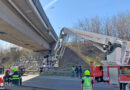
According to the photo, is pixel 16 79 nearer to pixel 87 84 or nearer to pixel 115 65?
pixel 87 84

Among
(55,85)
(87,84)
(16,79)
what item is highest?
(87,84)

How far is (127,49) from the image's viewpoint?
31.7 ft

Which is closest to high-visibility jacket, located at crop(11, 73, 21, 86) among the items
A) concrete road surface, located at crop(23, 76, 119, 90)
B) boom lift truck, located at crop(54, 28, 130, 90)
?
concrete road surface, located at crop(23, 76, 119, 90)

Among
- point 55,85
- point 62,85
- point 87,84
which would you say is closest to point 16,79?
point 87,84

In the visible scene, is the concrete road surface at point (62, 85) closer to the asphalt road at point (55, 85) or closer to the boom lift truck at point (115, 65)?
the asphalt road at point (55, 85)

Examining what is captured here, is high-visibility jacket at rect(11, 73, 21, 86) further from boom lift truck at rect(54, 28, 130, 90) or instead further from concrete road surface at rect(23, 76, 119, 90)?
boom lift truck at rect(54, 28, 130, 90)

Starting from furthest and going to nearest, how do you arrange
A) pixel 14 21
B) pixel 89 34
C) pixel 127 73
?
pixel 14 21, pixel 89 34, pixel 127 73

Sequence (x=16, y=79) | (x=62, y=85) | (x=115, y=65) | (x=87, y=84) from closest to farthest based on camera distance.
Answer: (x=87, y=84) < (x=16, y=79) < (x=115, y=65) < (x=62, y=85)

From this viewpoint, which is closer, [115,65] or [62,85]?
[115,65]

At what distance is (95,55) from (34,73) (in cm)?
1270

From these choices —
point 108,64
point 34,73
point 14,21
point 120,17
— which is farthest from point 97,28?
point 108,64

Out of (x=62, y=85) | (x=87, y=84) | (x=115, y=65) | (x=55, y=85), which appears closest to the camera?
(x=87, y=84)

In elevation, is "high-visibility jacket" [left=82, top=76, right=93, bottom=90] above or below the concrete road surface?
above

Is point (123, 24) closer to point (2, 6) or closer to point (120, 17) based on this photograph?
point (120, 17)
